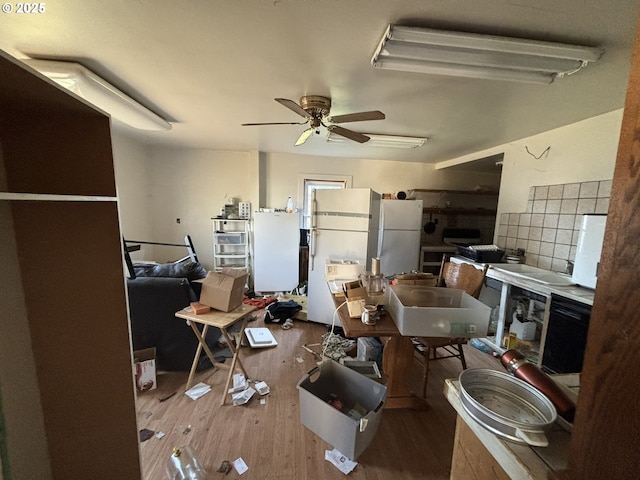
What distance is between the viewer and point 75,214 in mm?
940

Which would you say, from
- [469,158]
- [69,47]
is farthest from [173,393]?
[469,158]

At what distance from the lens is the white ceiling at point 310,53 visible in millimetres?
1141

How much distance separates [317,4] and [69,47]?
1.48 metres

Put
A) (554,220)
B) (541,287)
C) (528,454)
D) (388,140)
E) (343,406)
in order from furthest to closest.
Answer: (388,140) < (554,220) < (541,287) < (343,406) < (528,454)

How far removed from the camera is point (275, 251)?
3988 mm

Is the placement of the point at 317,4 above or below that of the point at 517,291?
above

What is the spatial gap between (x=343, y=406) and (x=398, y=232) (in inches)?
98.2

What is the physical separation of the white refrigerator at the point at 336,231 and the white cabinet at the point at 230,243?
1643 millimetres

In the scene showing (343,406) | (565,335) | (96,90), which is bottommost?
(343,406)

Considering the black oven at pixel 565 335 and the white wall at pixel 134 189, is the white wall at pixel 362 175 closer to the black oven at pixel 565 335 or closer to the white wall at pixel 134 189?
the white wall at pixel 134 189

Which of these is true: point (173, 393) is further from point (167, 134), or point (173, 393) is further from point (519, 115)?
point (519, 115)

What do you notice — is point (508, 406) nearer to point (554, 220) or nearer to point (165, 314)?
point (165, 314)

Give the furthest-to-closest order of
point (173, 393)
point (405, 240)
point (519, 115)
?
point (405, 240) → point (519, 115) → point (173, 393)

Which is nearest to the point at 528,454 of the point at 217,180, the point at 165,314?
the point at 165,314
